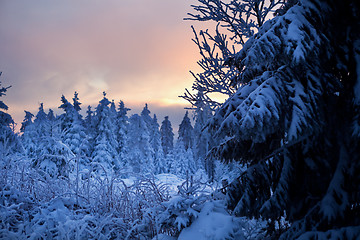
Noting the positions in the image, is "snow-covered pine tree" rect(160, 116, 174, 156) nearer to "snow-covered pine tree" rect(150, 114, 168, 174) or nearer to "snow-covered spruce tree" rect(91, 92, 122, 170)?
"snow-covered pine tree" rect(150, 114, 168, 174)

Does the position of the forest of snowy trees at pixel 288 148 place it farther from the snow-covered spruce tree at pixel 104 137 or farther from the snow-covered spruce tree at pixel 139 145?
the snow-covered spruce tree at pixel 139 145

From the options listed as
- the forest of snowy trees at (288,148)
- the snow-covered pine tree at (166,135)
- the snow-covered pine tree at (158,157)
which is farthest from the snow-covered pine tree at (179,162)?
the forest of snowy trees at (288,148)

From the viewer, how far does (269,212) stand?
2648 mm

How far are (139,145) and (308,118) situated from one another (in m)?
36.0

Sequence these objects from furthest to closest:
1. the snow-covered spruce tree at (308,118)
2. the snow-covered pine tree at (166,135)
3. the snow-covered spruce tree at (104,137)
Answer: the snow-covered pine tree at (166,135)
the snow-covered spruce tree at (104,137)
the snow-covered spruce tree at (308,118)

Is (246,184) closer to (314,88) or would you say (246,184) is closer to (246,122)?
(246,122)

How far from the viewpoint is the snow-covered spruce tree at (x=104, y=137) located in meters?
28.1

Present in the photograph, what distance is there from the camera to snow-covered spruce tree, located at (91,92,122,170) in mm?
28094

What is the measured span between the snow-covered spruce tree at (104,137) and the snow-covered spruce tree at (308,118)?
27.1 metres

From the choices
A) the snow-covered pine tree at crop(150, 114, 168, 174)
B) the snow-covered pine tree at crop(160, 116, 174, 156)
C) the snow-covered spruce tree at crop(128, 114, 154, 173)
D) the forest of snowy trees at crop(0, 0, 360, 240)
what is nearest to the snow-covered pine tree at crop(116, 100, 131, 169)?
the snow-covered spruce tree at crop(128, 114, 154, 173)

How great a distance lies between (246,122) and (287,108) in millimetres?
523

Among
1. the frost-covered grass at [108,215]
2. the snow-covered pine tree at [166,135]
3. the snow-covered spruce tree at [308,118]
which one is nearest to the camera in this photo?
the snow-covered spruce tree at [308,118]

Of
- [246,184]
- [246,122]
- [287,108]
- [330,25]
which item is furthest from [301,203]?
[330,25]

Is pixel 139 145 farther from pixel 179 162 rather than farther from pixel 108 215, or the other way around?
pixel 108 215
